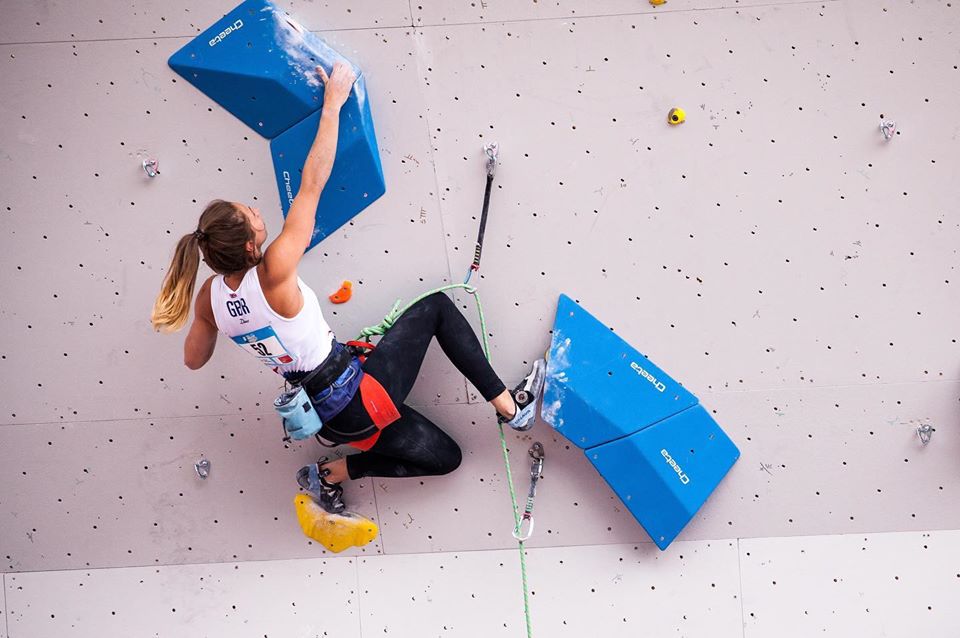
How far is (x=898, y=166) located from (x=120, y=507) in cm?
224

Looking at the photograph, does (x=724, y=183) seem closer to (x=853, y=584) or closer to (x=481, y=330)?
(x=481, y=330)

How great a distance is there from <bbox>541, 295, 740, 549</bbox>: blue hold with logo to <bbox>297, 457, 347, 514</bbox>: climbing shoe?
59 centimetres

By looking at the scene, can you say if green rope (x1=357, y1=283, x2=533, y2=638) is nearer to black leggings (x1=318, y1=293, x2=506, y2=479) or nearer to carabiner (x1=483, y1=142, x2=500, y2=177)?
black leggings (x1=318, y1=293, x2=506, y2=479)

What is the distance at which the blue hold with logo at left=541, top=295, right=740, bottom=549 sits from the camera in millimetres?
1971

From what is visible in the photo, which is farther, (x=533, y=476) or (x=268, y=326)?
(x=533, y=476)

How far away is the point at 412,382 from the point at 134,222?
0.86 m

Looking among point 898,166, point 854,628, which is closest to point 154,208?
point 898,166

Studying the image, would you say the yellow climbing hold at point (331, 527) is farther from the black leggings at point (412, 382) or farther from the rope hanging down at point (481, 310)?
the rope hanging down at point (481, 310)

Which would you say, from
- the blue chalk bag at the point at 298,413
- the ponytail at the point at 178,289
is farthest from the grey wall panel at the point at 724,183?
the ponytail at the point at 178,289

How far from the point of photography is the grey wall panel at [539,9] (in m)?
1.90

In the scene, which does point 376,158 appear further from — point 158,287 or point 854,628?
point 854,628

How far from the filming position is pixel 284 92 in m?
1.89

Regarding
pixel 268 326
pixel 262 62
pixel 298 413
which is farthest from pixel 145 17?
pixel 298 413

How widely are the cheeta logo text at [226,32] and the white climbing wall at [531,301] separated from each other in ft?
0.25
